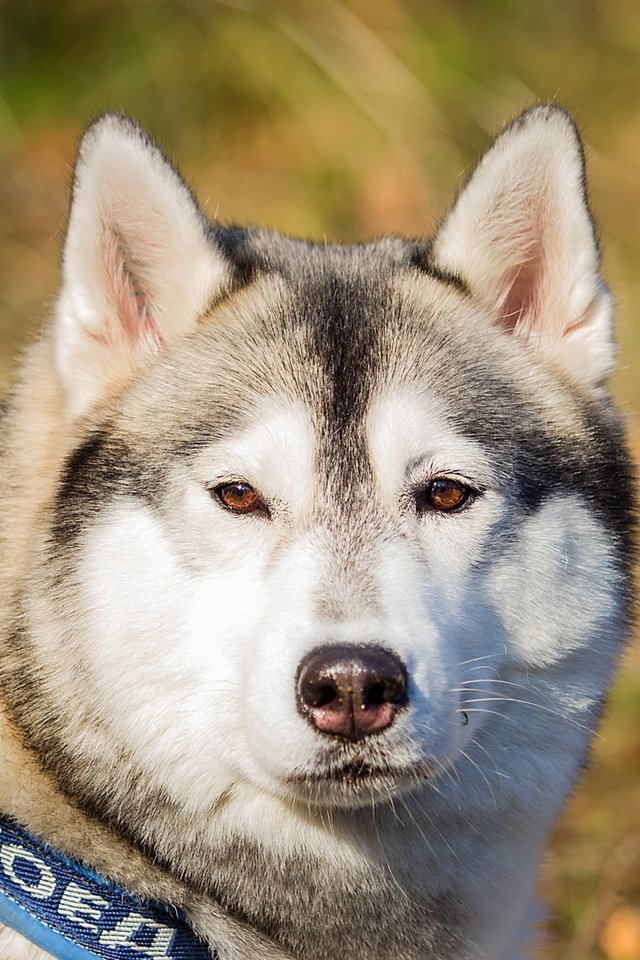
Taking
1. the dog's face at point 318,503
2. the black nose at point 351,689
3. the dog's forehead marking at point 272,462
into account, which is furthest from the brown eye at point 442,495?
the black nose at point 351,689

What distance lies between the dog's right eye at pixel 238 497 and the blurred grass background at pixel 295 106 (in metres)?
5.25

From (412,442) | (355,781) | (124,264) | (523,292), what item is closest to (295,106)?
(523,292)

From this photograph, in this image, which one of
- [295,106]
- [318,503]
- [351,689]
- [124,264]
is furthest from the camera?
[295,106]

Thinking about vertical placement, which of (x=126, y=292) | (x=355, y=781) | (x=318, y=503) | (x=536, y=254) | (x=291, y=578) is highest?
(x=536, y=254)

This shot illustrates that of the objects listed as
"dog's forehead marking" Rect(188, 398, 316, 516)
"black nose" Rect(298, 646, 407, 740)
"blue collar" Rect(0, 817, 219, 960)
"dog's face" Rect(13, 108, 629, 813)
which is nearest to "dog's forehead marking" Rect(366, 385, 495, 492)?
"dog's face" Rect(13, 108, 629, 813)

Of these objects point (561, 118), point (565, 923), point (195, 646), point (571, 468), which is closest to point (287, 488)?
point (195, 646)

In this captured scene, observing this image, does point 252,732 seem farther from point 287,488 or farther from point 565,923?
point 565,923

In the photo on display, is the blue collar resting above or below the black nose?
below

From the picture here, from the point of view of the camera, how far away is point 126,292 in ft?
8.73

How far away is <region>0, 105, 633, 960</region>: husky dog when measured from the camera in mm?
2279

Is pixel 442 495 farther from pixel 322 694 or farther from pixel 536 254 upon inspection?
pixel 536 254

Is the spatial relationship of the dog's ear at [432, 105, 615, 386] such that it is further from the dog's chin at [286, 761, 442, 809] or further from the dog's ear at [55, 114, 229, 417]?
the dog's chin at [286, 761, 442, 809]

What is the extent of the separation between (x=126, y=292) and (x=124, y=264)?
0.21 feet

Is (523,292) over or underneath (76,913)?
over
